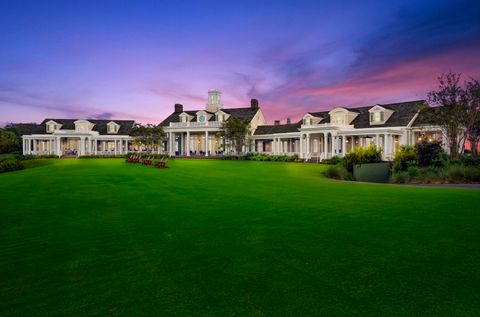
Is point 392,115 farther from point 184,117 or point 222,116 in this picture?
point 184,117

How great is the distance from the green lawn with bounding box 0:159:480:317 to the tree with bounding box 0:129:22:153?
208 feet

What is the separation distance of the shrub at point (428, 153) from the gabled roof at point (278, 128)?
26.8 meters

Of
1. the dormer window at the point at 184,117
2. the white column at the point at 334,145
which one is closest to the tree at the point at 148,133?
the dormer window at the point at 184,117

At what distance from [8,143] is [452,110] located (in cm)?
7100

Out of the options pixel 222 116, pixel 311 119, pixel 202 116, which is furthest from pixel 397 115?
pixel 202 116

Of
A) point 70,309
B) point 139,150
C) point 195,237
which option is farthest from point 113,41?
point 139,150

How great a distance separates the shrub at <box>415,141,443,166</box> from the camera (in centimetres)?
2191

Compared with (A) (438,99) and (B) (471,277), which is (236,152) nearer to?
(A) (438,99)

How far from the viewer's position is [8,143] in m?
61.4

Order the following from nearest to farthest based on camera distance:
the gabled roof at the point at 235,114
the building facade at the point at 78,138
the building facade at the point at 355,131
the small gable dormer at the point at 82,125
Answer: the building facade at the point at 355,131, the gabled roof at the point at 235,114, the building facade at the point at 78,138, the small gable dormer at the point at 82,125

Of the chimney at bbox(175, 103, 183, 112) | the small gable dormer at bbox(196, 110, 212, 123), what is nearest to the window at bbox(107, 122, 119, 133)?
the chimney at bbox(175, 103, 183, 112)

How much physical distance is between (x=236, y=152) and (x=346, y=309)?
4723 cm

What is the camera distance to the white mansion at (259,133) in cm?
3881

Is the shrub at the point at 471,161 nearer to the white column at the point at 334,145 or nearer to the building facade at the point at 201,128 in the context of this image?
the white column at the point at 334,145
